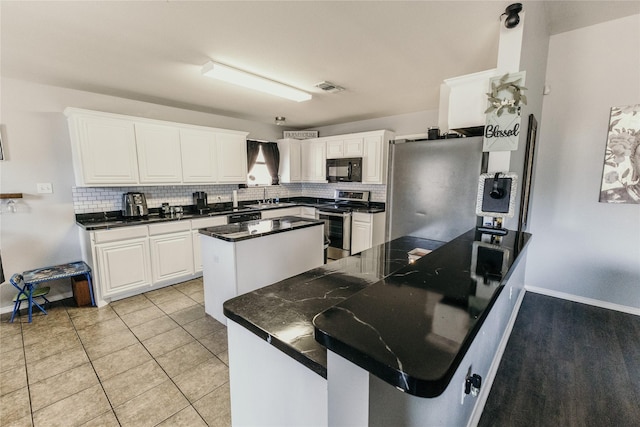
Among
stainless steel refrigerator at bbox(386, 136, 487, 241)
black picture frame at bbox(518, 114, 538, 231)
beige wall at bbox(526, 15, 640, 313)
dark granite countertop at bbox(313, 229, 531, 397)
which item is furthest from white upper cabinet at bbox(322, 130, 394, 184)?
dark granite countertop at bbox(313, 229, 531, 397)

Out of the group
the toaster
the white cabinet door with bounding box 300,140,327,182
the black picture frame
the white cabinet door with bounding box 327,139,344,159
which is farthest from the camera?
the white cabinet door with bounding box 300,140,327,182

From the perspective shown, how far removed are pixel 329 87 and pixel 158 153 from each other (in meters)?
2.27

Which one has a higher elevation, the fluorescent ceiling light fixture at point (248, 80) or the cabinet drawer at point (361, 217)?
the fluorescent ceiling light fixture at point (248, 80)

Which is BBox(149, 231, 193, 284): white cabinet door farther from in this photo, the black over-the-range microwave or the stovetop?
the black over-the-range microwave

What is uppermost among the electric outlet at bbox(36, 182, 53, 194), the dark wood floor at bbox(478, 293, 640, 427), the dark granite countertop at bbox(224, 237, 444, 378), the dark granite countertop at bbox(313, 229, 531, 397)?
the electric outlet at bbox(36, 182, 53, 194)

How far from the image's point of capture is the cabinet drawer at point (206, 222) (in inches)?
143

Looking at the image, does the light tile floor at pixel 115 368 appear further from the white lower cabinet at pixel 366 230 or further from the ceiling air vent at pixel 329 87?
the ceiling air vent at pixel 329 87

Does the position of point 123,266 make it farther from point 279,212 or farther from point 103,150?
point 279,212

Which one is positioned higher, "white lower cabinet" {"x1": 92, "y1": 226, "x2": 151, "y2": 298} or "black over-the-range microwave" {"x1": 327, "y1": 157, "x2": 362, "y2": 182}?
"black over-the-range microwave" {"x1": 327, "y1": 157, "x2": 362, "y2": 182}

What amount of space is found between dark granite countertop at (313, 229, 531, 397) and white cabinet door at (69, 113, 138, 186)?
337 cm

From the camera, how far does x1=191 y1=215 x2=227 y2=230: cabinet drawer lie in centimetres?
362

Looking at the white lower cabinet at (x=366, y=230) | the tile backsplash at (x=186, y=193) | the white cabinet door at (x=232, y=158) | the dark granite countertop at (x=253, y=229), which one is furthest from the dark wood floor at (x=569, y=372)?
the white cabinet door at (x=232, y=158)

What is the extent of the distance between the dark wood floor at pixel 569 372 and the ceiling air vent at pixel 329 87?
296 cm

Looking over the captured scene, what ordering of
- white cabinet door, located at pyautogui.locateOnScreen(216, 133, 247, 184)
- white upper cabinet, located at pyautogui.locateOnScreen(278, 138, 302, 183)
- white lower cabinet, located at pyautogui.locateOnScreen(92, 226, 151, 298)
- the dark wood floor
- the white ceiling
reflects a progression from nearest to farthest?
the dark wood floor → the white ceiling → white lower cabinet, located at pyautogui.locateOnScreen(92, 226, 151, 298) → white cabinet door, located at pyautogui.locateOnScreen(216, 133, 247, 184) → white upper cabinet, located at pyautogui.locateOnScreen(278, 138, 302, 183)
